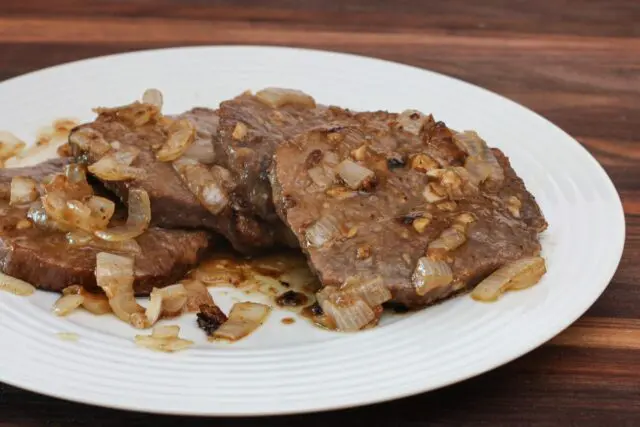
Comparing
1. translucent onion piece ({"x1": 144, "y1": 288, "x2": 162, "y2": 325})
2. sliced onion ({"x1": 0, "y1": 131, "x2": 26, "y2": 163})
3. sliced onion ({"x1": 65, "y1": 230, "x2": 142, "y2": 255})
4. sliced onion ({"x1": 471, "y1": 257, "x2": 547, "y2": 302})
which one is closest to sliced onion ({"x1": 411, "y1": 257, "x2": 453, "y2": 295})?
sliced onion ({"x1": 471, "y1": 257, "x2": 547, "y2": 302})

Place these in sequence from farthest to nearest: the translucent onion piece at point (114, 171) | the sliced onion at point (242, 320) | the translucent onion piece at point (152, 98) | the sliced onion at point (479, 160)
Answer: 1. the translucent onion piece at point (152, 98)
2. the sliced onion at point (479, 160)
3. the translucent onion piece at point (114, 171)
4. the sliced onion at point (242, 320)

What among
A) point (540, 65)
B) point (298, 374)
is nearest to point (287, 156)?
point (298, 374)

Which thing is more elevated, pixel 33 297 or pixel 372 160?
pixel 372 160

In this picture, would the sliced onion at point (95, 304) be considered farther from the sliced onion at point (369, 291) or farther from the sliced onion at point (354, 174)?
the sliced onion at point (354, 174)

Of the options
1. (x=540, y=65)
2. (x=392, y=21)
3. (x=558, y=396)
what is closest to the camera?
(x=558, y=396)

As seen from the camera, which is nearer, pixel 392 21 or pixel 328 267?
pixel 328 267

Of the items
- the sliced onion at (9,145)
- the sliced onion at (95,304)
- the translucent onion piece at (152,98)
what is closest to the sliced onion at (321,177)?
the sliced onion at (95,304)

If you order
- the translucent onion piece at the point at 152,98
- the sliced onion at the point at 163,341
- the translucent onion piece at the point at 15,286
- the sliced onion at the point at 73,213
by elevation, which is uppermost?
the translucent onion piece at the point at 152,98

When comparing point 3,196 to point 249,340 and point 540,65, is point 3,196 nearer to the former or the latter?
point 249,340

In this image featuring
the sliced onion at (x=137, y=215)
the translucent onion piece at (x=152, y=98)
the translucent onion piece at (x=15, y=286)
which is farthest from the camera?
the translucent onion piece at (x=152, y=98)
